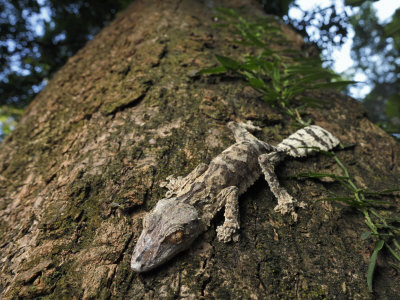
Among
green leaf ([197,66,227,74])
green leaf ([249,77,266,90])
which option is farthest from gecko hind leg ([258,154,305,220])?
green leaf ([197,66,227,74])

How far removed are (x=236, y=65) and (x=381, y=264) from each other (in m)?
3.23

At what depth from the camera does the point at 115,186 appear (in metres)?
2.83

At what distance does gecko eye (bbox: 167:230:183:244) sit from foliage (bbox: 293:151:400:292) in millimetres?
1493

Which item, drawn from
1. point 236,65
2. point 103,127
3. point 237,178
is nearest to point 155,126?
point 103,127

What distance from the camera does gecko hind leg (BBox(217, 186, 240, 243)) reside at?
2.38 metres

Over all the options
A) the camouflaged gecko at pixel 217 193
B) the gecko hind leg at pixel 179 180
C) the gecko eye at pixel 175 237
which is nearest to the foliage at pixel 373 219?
the camouflaged gecko at pixel 217 193

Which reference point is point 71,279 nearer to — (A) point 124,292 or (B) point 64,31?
(A) point 124,292

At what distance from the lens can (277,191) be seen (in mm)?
2842

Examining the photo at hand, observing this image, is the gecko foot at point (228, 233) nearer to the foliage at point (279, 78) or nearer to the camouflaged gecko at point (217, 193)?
the camouflaged gecko at point (217, 193)

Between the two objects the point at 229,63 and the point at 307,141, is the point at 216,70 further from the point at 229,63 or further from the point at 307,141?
the point at 307,141

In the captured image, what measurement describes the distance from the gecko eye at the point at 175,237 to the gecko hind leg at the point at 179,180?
48 centimetres

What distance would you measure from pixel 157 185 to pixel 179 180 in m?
0.25

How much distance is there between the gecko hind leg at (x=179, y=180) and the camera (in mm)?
2727

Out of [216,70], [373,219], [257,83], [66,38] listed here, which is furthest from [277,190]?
[66,38]
